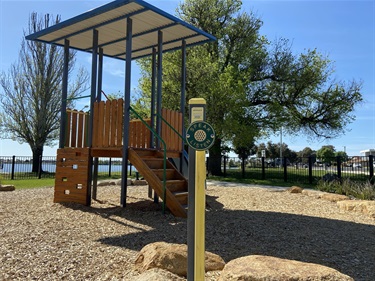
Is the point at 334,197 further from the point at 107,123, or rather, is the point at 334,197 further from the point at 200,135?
the point at 200,135

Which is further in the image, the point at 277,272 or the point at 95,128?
the point at 95,128

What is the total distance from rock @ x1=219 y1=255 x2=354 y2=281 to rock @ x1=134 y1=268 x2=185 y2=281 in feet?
1.48

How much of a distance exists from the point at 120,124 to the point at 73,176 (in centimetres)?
182

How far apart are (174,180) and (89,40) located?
4756 mm

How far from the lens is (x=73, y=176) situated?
7738 millimetres

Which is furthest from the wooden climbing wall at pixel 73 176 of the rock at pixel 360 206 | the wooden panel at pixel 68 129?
the rock at pixel 360 206

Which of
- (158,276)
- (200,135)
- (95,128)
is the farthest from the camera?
(95,128)

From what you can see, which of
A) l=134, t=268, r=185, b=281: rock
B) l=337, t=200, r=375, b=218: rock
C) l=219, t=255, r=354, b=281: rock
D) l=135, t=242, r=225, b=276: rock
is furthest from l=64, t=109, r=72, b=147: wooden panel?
l=337, t=200, r=375, b=218: rock

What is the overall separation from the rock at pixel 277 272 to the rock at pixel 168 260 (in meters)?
0.48

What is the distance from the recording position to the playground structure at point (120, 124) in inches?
269

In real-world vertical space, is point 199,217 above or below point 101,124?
below

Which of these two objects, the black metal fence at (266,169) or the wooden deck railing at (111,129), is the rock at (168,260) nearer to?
the wooden deck railing at (111,129)

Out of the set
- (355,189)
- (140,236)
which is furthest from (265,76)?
(140,236)

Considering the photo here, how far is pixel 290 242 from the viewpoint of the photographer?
4695mm
